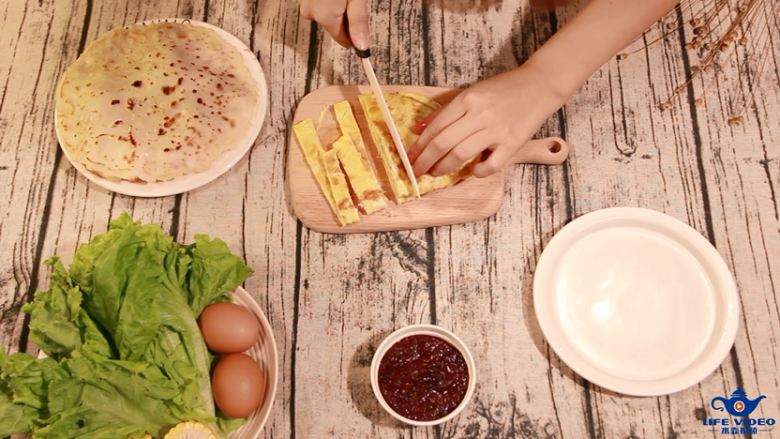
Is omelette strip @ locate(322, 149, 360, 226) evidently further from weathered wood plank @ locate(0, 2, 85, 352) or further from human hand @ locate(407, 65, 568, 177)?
weathered wood plank @ locate(0, 2, 85, 352)

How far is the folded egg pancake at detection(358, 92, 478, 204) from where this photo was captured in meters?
1.93

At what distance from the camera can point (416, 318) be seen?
190cm

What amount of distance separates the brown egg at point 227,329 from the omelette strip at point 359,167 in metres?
0.57

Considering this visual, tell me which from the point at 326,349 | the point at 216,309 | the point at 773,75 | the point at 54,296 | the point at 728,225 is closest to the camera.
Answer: the point at 54,296

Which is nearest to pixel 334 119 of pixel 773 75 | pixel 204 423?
pixel 204 423

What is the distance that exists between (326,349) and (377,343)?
6.9 inches

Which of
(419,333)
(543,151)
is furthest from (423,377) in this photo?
(543,151)

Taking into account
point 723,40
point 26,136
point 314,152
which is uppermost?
point 723,40

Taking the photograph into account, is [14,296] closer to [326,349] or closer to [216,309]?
[216,309]

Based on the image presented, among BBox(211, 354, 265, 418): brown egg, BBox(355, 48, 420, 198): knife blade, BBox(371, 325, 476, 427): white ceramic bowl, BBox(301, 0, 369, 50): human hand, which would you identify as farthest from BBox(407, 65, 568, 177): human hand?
BBox(211, 354, 265, 418): brown egg

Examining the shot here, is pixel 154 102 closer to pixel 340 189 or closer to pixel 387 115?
pixel 340 189

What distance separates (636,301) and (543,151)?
0.62 metres

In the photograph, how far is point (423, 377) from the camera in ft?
5.51

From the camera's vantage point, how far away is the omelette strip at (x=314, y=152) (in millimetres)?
1963
